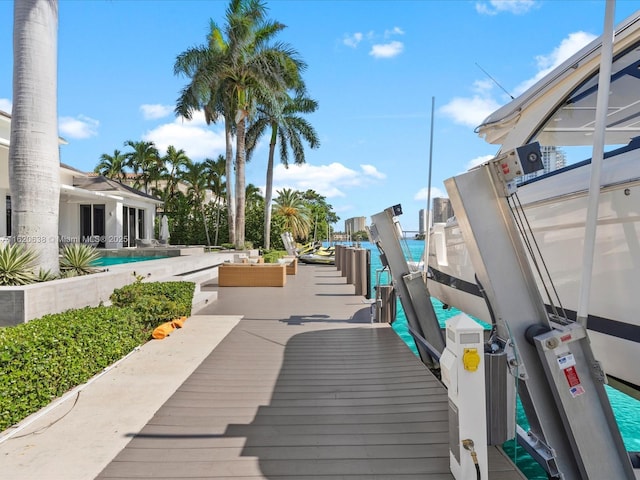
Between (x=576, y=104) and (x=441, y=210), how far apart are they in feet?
7.71

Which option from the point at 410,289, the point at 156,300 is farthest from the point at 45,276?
the point at 410,289

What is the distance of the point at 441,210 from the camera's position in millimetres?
6352

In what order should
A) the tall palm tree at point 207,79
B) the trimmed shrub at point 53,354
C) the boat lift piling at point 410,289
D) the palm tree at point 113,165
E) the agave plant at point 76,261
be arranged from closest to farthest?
the trimmed shrub at point 53,354 < the boat lift piling at point 410,289 < the agave plant at point 76,261 < the tall palm tree at point 207,79 < the palm tree at point 113,165

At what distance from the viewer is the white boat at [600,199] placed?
2682mm

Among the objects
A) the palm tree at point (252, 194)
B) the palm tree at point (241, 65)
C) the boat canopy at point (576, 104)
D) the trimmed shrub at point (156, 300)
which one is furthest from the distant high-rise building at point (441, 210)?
the palm tree at point (252, 194)

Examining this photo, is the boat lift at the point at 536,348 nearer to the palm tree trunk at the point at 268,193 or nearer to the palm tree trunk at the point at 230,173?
the palm tree trunk at the point at 230,173

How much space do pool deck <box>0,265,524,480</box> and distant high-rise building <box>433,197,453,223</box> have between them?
6.80ft

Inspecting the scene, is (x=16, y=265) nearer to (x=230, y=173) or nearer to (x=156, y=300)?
(x=156, y=300)

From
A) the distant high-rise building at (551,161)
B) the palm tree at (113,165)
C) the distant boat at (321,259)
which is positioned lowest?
the distant boat at (321,259)

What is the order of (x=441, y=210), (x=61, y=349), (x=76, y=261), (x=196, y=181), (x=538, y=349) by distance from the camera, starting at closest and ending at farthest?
(x=538, y=349) < (x=61, y=349) < (x=441, y=210) < (x=76, y=261) < (x=196, y=181)

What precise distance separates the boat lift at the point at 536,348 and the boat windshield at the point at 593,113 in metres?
1.54

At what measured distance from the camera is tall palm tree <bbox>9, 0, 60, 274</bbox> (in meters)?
5.98

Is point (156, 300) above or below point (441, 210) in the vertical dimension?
below

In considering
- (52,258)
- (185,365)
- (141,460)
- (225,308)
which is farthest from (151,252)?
(141,460)
